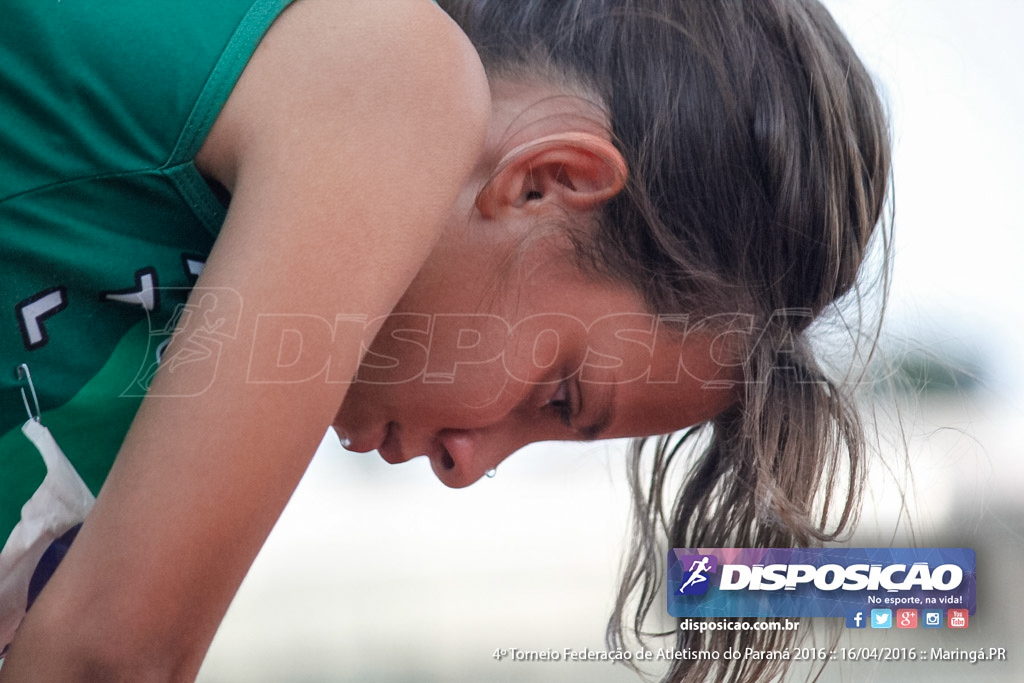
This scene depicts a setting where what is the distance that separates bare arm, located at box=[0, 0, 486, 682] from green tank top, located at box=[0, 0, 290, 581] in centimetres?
2

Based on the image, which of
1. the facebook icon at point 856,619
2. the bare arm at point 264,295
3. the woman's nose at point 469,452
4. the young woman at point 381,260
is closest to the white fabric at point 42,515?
the young woman at point 381,260

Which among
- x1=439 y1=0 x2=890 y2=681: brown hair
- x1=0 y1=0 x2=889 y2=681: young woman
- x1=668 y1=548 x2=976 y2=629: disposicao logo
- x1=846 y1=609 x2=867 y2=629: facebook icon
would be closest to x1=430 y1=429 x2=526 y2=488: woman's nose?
x1=0 y1=0 x2=889 y2=681: young woman

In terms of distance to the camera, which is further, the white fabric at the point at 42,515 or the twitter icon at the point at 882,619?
the twitter icon at the point at 882,619

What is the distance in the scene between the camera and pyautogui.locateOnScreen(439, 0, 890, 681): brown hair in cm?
59

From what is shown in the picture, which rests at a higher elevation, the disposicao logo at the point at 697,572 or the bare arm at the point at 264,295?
the bare arm at the point at 264,295

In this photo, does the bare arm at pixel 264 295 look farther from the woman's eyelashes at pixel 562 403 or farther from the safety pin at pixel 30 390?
the woman's eyelashes at pixel 562 403

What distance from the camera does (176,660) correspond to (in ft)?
1.21

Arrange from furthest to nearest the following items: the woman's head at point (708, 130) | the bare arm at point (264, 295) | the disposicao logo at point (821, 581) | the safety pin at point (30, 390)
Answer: the disposicao logo at point (821, 581) < the woman's head at point (708, 130) < the safety pin at point (30, 390) < the bare arm at point (264, 295)

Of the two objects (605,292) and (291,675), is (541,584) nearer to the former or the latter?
(291,675)

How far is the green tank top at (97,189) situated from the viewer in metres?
0.39

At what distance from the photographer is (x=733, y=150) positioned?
0.61 meters

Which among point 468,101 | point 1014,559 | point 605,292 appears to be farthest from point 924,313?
point 468,101

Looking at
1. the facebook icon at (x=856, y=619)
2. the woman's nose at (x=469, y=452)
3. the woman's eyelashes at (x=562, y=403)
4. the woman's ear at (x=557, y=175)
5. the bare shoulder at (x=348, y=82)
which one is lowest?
the facebook icon at (x=856, y=619)

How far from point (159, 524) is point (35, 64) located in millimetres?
212
